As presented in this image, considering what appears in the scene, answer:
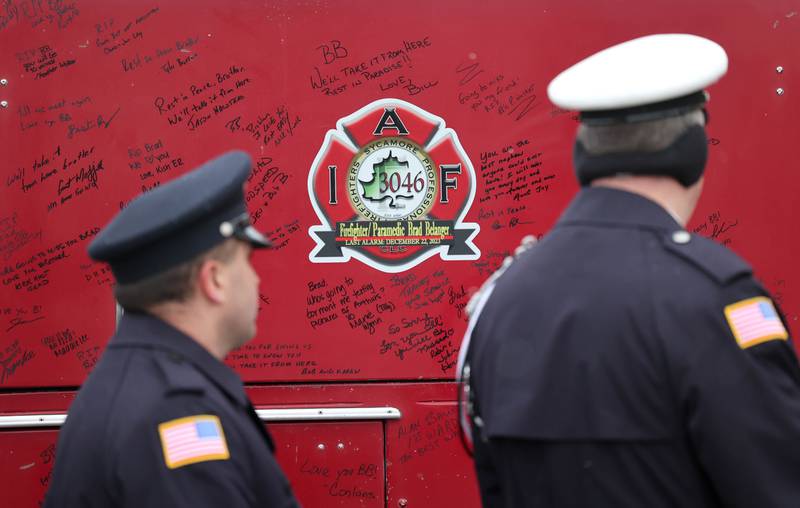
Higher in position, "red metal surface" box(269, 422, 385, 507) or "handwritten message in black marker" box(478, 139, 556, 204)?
"handwritten message in black marker" box(478, 139, 556, 204)

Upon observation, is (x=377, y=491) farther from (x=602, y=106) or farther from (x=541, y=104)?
(x=602, y=106)

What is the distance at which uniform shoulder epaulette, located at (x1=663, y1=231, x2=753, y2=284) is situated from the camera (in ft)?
5.29

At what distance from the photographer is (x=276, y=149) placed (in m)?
3.20

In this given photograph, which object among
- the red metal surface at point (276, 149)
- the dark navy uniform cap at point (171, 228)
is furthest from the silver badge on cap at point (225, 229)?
the red metal surface at point (276, 149)

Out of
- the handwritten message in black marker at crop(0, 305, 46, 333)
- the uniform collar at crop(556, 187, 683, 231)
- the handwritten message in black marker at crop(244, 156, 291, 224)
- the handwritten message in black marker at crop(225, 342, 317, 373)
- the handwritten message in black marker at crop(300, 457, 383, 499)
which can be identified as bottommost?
the handwritten message in black marker at crop(300, 457, 383, 499)

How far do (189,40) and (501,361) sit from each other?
6.15ft

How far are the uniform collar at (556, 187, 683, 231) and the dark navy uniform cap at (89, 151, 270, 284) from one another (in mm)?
607

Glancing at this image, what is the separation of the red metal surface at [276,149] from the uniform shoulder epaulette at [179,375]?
1.55m

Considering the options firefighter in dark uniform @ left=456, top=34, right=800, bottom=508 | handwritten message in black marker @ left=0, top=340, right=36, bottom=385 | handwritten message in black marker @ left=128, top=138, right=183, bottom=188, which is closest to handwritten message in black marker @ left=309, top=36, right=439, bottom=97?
handwritten message in black marker @ left=128, top=138, right=183, bottom=188

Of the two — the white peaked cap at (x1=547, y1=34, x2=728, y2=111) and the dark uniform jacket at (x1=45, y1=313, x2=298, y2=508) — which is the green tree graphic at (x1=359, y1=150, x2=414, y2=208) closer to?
the white peaked cap at (x1=547, y1=34, x2=728, y2=111)

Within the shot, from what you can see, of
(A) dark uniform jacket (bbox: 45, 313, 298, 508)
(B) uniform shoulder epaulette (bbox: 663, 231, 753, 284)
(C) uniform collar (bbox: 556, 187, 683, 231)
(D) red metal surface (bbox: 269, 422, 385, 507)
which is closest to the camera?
(A) dark uniform jacket (bbox: 45, 313, 298, 508)

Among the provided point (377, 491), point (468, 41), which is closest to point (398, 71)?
point (468, 41)

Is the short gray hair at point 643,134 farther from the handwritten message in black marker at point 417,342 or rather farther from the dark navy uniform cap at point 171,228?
the handwritten message in black marker at point 417,342

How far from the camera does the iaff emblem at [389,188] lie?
10.5 feet
